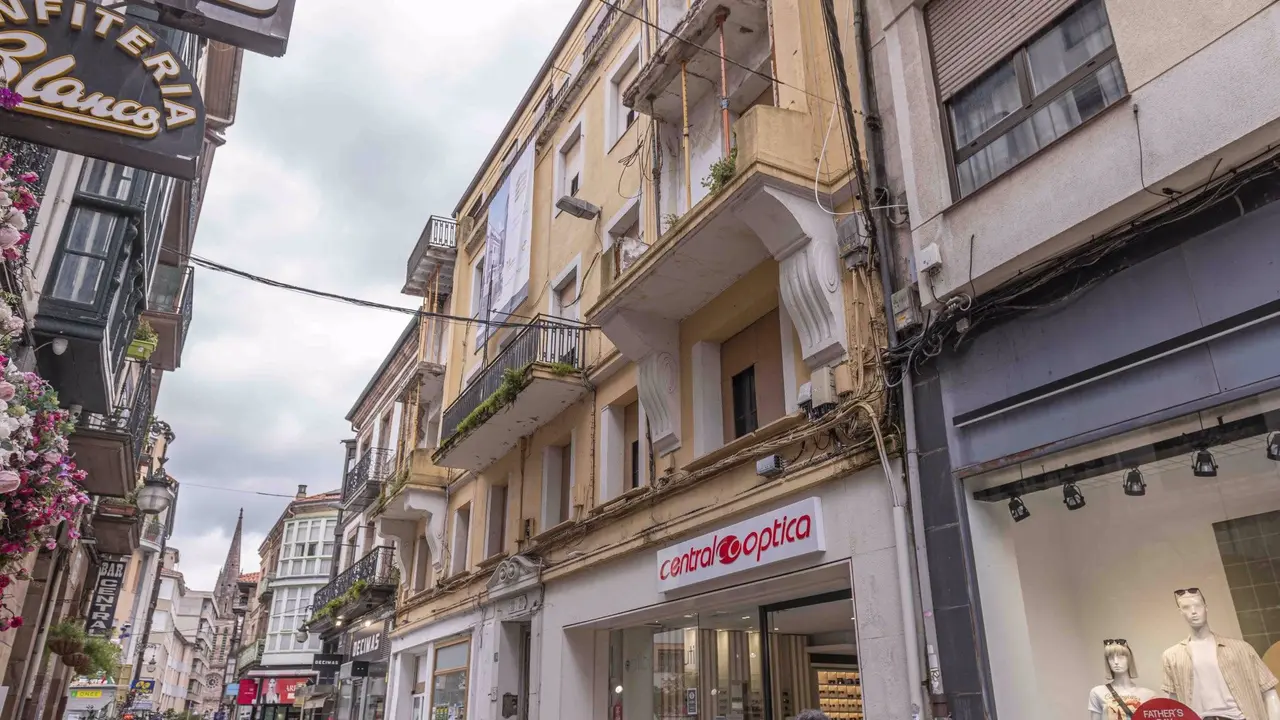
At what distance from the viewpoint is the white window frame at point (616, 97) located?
1493 centimetres

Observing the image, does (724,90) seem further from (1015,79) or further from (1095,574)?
(1095,574)

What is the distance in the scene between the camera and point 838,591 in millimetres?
8602

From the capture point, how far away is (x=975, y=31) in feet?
25.3

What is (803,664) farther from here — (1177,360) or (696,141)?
(696,141)

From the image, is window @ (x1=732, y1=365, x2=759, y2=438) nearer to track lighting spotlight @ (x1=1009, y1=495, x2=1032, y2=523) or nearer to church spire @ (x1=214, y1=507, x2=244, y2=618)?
track lighting spotlight @ (x1=1009, y1=495, x2=1032, y2=523)

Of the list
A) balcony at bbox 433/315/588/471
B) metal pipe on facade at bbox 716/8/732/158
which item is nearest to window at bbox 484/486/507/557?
balcony at bbox 433/315/588/471

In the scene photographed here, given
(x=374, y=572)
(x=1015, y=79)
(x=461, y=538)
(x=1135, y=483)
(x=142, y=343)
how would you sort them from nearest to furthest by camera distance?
(x=1135, y=483)
(x=1015, y=79)
(x=142, y=343)
(x=461, y=538)
(x=374, y=572)

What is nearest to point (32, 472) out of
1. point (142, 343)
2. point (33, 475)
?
point (33, 475)

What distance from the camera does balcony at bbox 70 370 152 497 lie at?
1075cm

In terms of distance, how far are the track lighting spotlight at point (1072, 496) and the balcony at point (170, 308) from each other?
697 inches

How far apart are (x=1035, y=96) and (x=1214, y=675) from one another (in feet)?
15.3

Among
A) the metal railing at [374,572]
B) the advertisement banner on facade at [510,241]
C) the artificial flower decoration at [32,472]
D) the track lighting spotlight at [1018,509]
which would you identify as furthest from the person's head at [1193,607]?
the metal railing at [374,572]

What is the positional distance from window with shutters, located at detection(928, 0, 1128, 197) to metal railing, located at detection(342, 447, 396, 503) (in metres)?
21.7

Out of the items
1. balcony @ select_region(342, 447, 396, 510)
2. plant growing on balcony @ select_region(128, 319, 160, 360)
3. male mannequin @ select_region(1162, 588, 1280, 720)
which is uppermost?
balcony @ select_region(342, 447, 396, 510)
